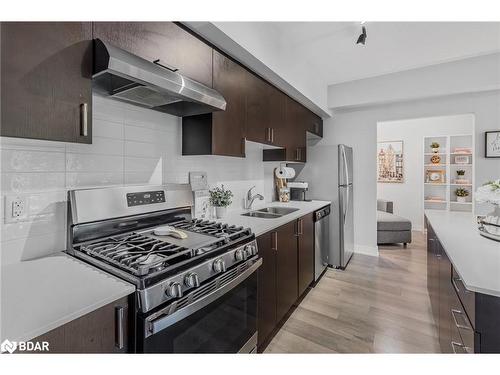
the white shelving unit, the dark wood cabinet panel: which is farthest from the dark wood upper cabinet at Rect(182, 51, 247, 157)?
the white shelving unit

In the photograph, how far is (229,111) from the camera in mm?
1872

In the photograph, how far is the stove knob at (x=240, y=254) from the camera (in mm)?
1353

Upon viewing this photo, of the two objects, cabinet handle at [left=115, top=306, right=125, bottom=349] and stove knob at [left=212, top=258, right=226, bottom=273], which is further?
stove knob at [left=212, top=258, right=226, bottom=273]

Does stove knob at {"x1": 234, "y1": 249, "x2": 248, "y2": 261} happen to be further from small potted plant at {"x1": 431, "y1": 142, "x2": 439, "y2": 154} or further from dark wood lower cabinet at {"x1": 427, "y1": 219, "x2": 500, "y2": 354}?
small potted plant at {"x1": 431, "y1": 142, "x2": 439, "y2": 154}

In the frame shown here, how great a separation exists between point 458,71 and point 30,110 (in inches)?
156

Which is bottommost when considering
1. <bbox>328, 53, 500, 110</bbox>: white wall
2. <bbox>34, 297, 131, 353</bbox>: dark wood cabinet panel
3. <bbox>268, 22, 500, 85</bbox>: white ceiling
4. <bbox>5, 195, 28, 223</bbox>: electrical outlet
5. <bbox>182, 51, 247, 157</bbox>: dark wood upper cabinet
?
<bbox>34, 297, 131, 353</bbox>: dark wood cabinet panel

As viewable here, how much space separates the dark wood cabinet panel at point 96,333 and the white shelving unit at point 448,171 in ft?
20.2

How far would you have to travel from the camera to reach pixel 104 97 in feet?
4.68

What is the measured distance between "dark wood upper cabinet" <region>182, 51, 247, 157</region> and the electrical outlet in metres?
0.98

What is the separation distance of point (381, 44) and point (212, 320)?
289cm

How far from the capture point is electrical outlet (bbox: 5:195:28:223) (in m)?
1.10

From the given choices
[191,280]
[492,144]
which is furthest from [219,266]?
[492,144]

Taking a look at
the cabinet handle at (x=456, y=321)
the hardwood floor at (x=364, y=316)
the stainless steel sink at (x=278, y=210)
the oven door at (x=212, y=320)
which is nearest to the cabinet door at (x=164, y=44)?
the oven door at (x=212, y=320)
